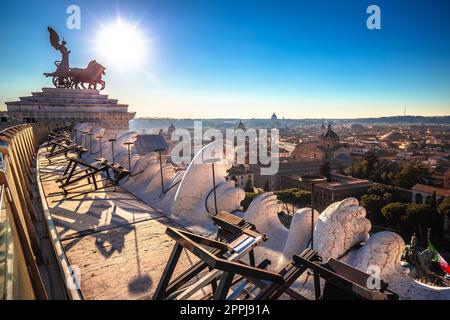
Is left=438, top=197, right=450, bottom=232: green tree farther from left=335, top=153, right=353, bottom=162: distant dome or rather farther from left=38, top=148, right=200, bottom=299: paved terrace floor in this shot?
left=335, top=153, right=353, bottom=162: distant dome

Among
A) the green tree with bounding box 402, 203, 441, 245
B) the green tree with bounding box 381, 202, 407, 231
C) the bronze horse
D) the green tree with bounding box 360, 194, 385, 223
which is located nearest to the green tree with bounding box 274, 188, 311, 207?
the green tree with bounding box 360, 194, 385, 223

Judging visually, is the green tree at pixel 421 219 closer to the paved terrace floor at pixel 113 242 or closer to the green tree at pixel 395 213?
the green tree at pixel 395 213

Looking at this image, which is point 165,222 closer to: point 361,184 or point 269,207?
point 269,207

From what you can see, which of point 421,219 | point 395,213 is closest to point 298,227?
point 421,219

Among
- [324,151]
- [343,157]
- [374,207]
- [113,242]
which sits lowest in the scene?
[374,207]

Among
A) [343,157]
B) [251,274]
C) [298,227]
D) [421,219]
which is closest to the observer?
[251,274]

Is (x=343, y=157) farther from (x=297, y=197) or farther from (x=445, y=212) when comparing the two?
(x=445, y=212)

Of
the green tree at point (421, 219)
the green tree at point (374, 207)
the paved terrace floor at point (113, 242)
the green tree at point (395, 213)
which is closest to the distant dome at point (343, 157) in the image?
the green tree at point (374, 207)
